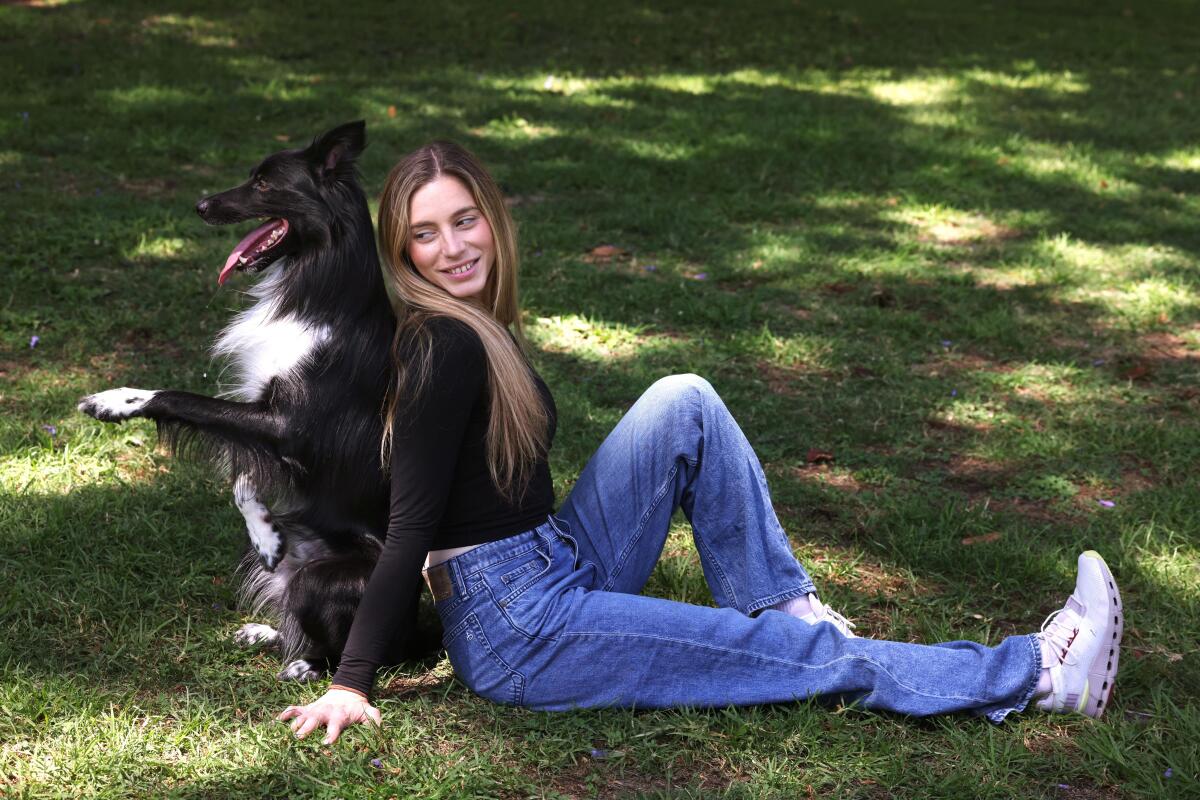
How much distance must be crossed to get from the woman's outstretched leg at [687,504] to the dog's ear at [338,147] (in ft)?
3.11

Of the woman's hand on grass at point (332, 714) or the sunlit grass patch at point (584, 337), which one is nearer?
the woman's hand on grass at point (332, 714)

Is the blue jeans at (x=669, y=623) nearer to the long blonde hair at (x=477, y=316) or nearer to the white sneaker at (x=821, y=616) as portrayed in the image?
the white sneaker at (x=821, y=616)

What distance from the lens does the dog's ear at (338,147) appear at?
2.71 m

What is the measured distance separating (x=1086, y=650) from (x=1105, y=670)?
0.09m

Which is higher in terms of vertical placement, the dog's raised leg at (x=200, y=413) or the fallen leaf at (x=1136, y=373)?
the dog's raised leg at (x=200, y=413)

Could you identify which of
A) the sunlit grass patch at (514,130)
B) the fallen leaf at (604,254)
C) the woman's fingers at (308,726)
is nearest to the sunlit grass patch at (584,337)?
the fallen leaf at (604,254)

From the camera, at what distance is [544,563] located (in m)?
2.84

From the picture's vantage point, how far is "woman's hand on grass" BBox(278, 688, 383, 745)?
8.77 ft

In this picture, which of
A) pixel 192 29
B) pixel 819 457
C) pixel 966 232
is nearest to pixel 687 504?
pixel 819 457

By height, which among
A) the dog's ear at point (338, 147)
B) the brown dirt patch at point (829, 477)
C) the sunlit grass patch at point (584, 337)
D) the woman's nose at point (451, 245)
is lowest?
the brown dirt patch at point (829, 477)

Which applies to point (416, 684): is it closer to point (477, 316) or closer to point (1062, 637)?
point (477, 316)

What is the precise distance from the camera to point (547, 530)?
2914 mm

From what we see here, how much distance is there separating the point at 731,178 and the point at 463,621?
5.33 m

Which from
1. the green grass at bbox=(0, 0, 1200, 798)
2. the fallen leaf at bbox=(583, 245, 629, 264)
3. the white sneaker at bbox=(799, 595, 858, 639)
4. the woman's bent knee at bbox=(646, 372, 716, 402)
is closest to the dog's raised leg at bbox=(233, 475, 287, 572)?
the green grass at bbox=(0, 0, 1200, 798)
